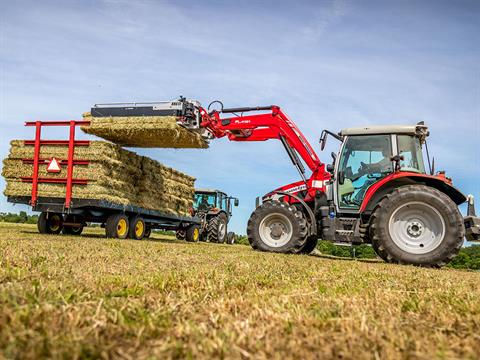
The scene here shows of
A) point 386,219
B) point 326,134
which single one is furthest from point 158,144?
point 386,219

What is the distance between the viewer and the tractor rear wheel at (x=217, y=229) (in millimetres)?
20594

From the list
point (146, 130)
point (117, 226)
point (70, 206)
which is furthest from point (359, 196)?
point (70, 206)

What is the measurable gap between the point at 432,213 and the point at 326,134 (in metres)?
2.76

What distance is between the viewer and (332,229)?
949 centimetres

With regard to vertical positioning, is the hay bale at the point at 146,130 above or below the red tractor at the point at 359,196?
above

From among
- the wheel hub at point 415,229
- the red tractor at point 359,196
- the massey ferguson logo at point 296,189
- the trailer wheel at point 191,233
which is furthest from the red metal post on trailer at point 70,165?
the wheel hub at point 415,229

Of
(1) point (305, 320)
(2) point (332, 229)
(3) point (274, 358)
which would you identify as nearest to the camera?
(3) point (274, 358)

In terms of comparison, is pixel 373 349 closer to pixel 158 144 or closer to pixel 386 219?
pixel 386 219

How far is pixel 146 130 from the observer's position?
11852 mm

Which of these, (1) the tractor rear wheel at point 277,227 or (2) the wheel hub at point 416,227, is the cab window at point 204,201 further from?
(2) the wheel hub at point 416,227

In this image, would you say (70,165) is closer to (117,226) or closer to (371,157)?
(117,226)

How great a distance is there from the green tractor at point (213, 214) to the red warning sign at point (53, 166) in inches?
356

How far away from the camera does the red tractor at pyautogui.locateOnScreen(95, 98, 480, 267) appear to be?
27.0ft

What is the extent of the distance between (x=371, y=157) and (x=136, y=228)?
23.1 feet
